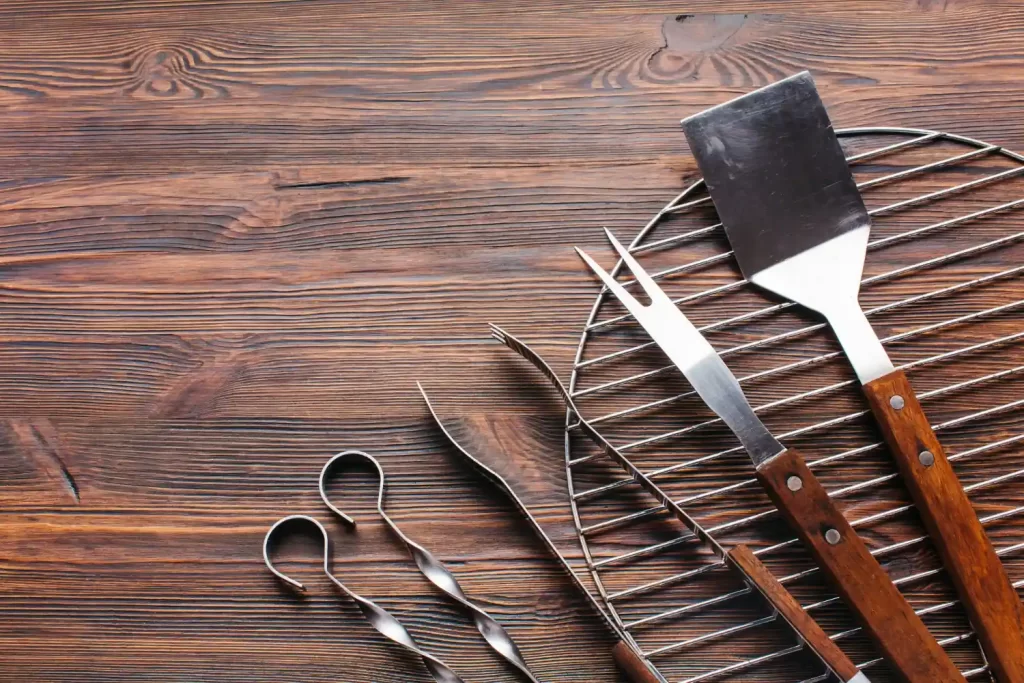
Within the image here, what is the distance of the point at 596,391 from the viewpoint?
0.63 meters

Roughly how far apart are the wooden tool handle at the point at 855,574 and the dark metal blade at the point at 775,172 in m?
0.16

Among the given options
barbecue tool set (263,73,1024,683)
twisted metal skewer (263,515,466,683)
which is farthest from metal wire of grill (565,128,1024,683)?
twisted metal skewer (263,515,466,683)

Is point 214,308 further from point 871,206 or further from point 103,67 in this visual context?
point 871,206

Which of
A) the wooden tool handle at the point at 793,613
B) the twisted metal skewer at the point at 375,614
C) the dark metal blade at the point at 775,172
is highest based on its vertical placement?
the dark metal blade at the point at 775,172

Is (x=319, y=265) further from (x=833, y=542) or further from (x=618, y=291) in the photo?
(x=833, y=542)

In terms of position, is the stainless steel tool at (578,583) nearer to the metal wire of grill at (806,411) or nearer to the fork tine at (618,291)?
the metal wire of grill at (806,411)

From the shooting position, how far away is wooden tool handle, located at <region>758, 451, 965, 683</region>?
1.74ft

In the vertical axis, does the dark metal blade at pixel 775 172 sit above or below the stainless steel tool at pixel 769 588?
above

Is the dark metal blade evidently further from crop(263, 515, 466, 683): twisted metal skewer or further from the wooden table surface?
crop(263, 515, 466, 683): twisted metal skewer

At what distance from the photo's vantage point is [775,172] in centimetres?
62

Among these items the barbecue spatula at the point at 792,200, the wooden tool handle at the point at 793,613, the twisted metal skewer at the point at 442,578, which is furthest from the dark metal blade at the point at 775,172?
the twisted metal skewer at the point at 442,578

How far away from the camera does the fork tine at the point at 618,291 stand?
59cm

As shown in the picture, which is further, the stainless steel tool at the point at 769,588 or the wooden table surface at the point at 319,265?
the wooden table surface at the point at 319,265

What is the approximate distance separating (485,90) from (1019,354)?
0.47m
